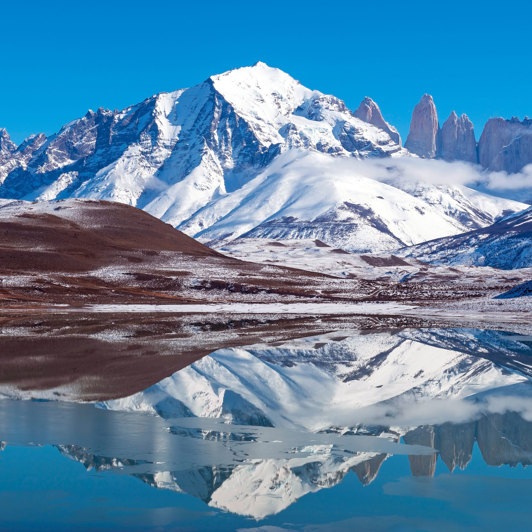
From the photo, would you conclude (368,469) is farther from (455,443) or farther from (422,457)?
(455,443)

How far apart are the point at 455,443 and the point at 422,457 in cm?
208

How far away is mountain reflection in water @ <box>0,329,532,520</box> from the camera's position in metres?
20.6

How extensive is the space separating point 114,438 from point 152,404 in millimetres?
5976

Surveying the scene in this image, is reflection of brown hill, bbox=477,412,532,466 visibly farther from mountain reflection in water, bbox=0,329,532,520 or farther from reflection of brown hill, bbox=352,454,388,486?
reflection of brown hill, bbox=352,454,388,486

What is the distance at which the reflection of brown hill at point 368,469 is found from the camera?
2031cm

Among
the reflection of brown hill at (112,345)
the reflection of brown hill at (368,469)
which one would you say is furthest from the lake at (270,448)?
the reflection of brown hill at (112,345)

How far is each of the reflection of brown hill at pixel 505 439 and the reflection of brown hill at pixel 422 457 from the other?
151 cm

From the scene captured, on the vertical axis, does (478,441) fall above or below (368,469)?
above

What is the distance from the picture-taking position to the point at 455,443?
2372 centimetres

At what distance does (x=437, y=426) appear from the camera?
2589 centimetres

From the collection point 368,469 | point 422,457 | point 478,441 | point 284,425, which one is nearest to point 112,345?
point 284,425

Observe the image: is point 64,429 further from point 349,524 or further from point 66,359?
point 66,359

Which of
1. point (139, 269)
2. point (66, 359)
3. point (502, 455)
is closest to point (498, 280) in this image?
point (139, 269)

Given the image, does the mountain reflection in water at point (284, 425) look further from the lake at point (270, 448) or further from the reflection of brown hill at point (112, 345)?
the reflection of brown hill at point (112, 345)
